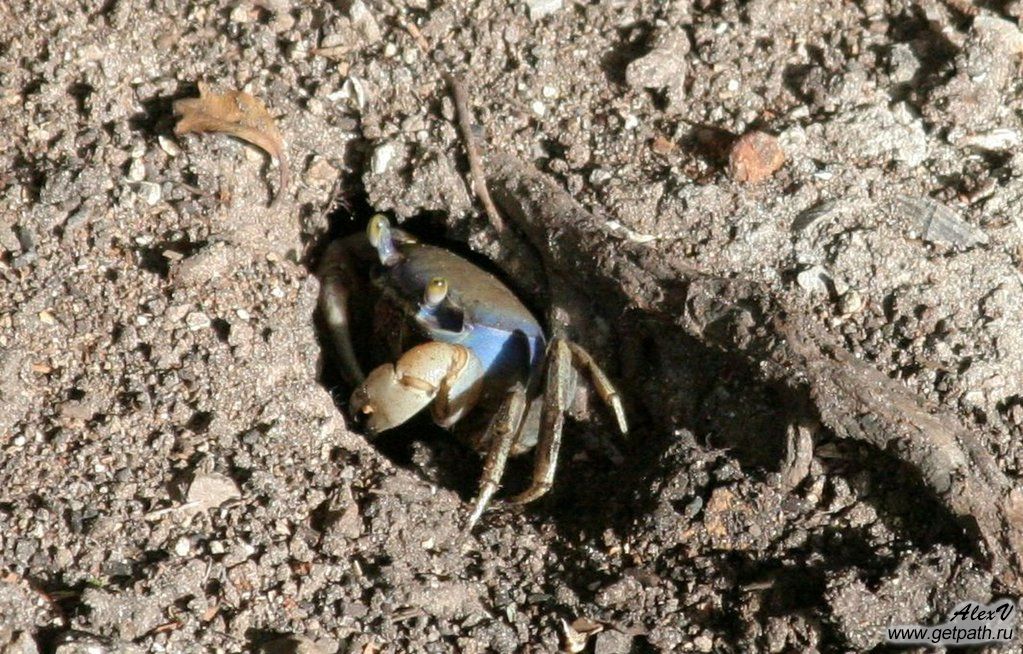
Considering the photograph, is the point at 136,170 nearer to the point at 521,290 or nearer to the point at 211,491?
the point at 211,491

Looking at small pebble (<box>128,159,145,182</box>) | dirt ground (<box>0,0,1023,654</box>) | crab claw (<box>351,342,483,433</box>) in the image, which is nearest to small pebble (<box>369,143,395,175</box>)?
dirt ground (<box>0,0,1023,654</box>)

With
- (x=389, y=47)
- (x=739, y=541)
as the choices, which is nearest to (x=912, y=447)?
(x=739, y=541)

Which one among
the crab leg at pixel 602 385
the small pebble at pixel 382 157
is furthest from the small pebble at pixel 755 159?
the small pebble at pixel 382 157

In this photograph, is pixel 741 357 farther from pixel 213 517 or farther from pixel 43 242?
pixel 43 242

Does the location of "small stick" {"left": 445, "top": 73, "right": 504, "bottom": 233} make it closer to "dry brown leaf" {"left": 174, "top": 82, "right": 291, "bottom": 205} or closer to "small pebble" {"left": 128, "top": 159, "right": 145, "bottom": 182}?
"dry brown leaf" {"left": 174, "top": 82, "right": 291, "bottom": 205}

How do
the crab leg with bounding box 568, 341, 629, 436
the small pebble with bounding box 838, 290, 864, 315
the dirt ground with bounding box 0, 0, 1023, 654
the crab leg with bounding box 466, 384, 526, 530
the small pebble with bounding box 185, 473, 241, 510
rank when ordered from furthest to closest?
1. the crab leg with bounding box 568, 341, 629, 436
2. the crab leg with bounding box 466, 384, 526, 530
3. the small pebble with bounding box 838, 290, 864, 315
4. the small pebble with bounding box 185, 473, 241, 510
5. the dirt ground with bounding box 0, 0, 1023, 654

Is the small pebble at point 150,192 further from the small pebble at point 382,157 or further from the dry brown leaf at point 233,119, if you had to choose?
the small pebble at point 382,157

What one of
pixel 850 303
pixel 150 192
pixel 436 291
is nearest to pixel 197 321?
pixel 150 192
